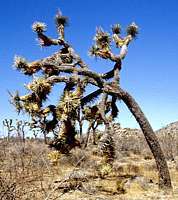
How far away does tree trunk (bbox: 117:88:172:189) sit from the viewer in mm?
11297

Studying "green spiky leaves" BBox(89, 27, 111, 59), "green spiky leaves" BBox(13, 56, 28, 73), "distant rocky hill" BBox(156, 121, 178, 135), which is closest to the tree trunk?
"green spiky leaves" BBox(89, 27, 111, 59)

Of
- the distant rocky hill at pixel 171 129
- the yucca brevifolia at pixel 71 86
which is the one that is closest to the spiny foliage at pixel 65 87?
the yucca brevifolia at pixel 71 86

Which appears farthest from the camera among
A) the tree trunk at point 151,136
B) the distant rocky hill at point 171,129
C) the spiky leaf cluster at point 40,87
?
the distant rocky hill at point 171,129

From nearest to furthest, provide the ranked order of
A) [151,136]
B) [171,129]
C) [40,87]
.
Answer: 1. [40,87]
2. [151,136]
3. [171,129]

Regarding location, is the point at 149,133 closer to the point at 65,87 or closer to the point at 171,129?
the point at 65,87

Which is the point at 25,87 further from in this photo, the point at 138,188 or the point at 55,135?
the point at 138,188

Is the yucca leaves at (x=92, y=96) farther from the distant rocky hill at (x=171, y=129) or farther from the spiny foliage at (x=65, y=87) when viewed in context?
the distant rocky hill at (x=171, y=129)

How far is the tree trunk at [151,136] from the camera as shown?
11297 mm

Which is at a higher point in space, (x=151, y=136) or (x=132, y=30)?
(x=132, y=30)

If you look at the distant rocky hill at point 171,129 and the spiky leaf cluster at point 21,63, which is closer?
the spiky leaf cluster at point 21,63

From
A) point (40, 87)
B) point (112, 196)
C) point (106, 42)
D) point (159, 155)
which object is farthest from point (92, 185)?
point (106, 42)

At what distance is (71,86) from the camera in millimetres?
11242

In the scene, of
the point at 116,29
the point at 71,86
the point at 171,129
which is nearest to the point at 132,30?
the point at 116,29

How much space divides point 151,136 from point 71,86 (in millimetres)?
2473
